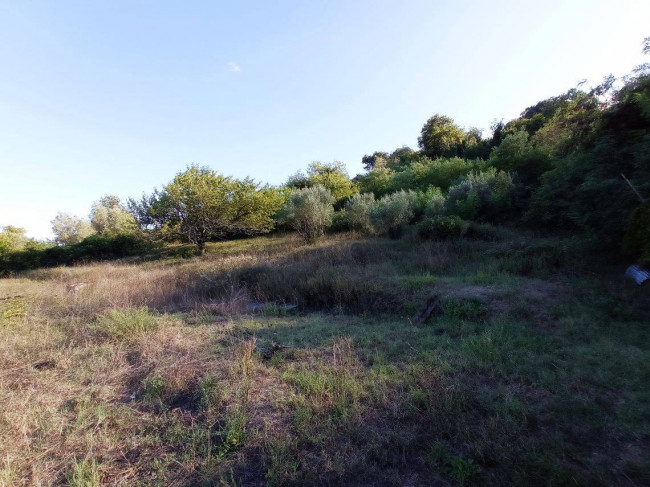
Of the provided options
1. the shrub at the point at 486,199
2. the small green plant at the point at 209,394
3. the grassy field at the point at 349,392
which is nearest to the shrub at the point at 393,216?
the shrub at the point at 486,199

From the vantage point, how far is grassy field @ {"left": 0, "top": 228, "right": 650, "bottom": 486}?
93.9 inches

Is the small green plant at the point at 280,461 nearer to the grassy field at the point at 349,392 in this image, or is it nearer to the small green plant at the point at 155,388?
the grassy field at the point at 349,392

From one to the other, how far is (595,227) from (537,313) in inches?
149

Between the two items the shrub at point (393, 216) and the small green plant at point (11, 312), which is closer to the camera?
the small green plant at point (11, 312)

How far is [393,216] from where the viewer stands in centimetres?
1521

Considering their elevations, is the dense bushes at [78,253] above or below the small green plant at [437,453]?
above

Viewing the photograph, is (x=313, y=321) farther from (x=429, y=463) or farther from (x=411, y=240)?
(x=411, y=240)

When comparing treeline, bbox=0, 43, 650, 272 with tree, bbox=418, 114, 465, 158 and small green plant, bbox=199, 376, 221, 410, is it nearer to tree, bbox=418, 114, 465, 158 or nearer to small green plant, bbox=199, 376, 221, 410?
tree, bbox=418, 114, 465, 158

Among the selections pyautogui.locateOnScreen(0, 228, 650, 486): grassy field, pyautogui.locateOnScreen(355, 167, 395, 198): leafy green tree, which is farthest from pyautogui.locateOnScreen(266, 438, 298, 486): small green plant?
pyautogui.locateOnScreen(355, 167, 395, 198): leafy green tree

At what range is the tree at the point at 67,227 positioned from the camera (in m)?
36.1

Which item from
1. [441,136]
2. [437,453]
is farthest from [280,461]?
[441,136]

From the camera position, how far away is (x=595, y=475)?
2.17 m

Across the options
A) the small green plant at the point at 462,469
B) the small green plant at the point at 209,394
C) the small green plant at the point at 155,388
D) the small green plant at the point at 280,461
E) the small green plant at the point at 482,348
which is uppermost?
the small green plant at the point at 155,388

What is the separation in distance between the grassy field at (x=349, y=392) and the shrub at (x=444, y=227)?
513 centimetres
